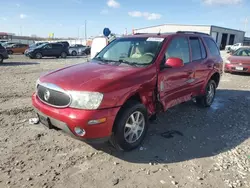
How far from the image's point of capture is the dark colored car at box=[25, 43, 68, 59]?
2124 cm

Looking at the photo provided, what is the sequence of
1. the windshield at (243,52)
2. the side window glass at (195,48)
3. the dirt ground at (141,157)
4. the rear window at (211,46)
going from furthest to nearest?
the windshield at (243,52)
the rear window at (211,46)
the side window glass at (195,48)
the dirt ground at (141,157)

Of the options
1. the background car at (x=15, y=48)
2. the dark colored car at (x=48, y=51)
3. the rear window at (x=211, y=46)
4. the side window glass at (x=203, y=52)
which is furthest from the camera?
the background car at (x=15, y=48)

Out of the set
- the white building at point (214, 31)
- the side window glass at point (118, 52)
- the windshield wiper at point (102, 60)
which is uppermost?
the white building at point (214, 31)

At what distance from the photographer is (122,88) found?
3.25m

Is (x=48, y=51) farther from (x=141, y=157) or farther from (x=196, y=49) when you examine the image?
(x=141, y=157)

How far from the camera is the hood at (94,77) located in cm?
311

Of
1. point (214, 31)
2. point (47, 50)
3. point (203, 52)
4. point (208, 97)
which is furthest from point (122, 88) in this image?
point (214, 31)

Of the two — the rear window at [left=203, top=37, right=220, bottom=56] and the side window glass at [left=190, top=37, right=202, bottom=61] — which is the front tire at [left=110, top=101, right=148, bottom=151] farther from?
the rear window at [left=203, top=37, right=220, bottom=56]

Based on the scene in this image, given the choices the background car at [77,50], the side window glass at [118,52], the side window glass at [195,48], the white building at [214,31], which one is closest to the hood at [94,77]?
the side window glass at [118,52]

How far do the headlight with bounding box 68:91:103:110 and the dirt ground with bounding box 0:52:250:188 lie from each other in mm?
933

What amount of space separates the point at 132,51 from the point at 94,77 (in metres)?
A: 1.35

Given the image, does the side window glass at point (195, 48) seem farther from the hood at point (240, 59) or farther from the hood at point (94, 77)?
the hood at point (240, 59)

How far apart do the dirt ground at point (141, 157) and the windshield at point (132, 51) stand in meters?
1.47

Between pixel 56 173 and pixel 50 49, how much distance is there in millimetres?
21422
